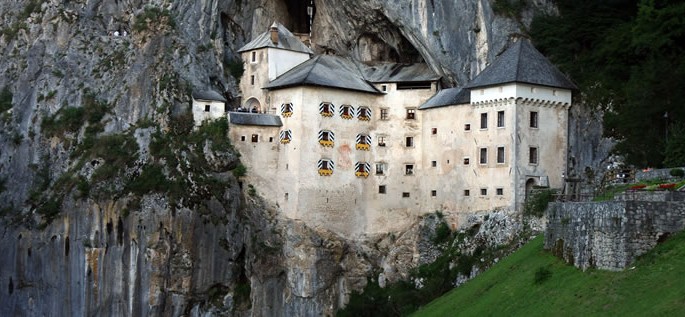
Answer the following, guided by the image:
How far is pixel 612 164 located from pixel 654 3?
35.2 ft

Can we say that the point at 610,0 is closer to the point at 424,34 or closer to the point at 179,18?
the point at 424,34

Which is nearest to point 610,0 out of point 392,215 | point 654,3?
point 654,3

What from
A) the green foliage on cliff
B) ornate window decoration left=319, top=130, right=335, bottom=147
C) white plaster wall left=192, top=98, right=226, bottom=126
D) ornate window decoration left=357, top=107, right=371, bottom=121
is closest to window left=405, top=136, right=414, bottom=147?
ornate window decoration left=357, top=107, right=371, bottom=121

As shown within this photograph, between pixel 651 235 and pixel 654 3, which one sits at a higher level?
pixel 654 3

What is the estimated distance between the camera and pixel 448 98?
86062 mm

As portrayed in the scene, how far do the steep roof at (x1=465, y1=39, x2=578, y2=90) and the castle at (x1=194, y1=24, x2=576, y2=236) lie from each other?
0.13 metres

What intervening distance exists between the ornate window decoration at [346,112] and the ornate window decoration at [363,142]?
151 centimetres

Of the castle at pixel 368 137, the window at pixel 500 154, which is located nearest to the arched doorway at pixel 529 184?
the window at pixel 500 154

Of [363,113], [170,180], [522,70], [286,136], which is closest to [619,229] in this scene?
[522,70]

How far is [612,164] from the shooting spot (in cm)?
8062

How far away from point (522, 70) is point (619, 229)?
3122 centimetres

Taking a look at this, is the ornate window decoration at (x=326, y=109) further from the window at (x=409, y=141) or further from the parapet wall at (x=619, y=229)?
the parapet wall at (x=619, y=229)

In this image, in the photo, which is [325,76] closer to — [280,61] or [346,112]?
[346,112]

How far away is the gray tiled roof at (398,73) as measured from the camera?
89.3 meters
